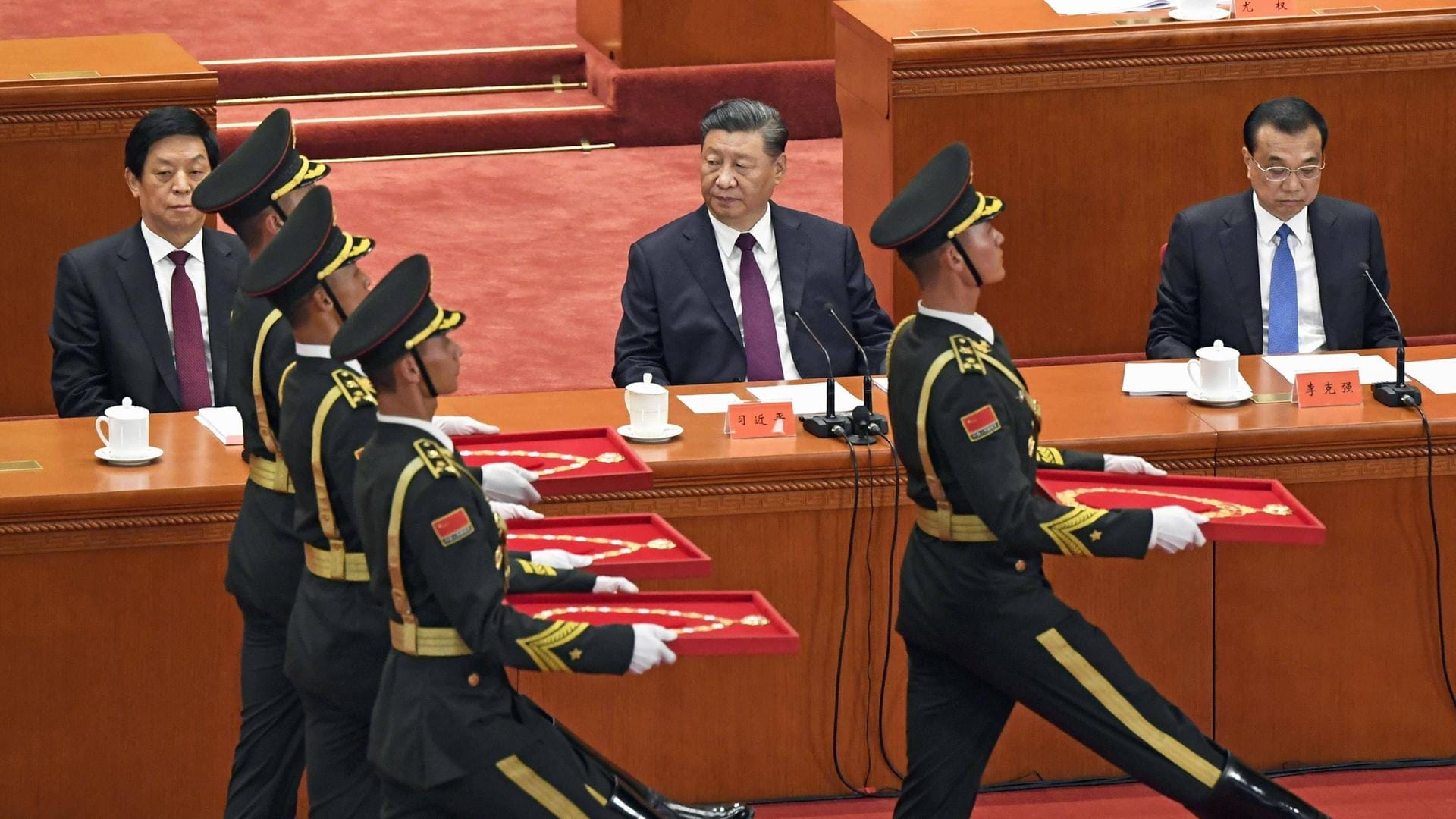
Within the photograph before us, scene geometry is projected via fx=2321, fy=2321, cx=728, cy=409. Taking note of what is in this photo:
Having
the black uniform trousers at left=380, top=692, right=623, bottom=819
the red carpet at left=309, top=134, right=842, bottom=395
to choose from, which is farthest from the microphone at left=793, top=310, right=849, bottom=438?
the red carpet at left=309, top=134, right=842, bottom=395

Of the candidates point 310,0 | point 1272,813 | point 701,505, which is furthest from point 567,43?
point 1272,813

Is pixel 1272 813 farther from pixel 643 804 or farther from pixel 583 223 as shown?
pixel 583 223

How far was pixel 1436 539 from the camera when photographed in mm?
4844

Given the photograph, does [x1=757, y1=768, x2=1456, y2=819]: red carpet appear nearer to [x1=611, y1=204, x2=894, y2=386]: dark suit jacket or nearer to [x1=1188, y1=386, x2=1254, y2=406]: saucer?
[x1=1188, y1=386, x2=1254, y2=406]: saucer

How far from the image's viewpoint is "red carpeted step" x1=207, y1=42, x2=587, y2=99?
945cm

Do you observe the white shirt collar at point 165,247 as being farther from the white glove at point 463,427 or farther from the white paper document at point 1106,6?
the white paper document at point 1106,6

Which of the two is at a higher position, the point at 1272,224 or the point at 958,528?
the point at 1272,224

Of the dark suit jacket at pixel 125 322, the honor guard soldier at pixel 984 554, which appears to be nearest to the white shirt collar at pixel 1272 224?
the honor guard soldier at pixel 984 554

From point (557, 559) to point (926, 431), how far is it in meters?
0.64

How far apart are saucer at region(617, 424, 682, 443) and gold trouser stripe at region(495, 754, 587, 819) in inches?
54.0

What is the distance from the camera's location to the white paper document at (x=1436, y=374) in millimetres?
5068

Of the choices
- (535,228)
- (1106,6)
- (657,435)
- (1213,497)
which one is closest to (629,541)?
(657,435)

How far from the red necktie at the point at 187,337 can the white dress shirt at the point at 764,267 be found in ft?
4.16

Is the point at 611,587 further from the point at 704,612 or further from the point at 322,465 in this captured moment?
the point at 322,465
